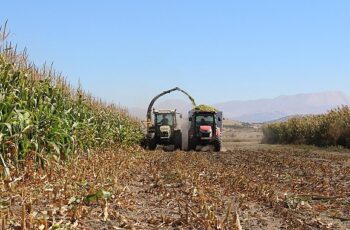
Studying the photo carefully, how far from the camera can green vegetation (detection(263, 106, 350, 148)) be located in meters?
24.9

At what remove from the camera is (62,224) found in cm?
414

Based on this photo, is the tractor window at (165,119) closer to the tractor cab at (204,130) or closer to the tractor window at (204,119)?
the tractor cab at (204,130)

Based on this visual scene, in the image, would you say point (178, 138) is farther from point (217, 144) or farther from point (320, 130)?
point (320, 130)

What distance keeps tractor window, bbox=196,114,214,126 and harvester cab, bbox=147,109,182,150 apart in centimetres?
103

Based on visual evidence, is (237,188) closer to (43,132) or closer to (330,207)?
(330,207)

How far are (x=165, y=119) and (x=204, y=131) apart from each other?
2304 millimetres

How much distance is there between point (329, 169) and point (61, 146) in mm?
7086

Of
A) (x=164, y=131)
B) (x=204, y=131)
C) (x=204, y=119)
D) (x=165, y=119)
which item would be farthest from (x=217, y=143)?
(x=165, y=119)

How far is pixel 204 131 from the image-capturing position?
22.6 m

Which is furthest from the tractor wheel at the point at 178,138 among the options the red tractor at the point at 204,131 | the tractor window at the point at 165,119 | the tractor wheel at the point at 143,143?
the tractor wheel at the point at 143,143

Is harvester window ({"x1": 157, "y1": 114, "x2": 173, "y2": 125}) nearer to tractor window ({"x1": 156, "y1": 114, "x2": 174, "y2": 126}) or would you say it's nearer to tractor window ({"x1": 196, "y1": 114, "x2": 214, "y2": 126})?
tractor window ({"x1": 156, "y1": 114, "x2": 174, "y2": 126})

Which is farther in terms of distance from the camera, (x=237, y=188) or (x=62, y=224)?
(x=237, y=188)

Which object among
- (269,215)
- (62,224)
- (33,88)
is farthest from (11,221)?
(33,88)

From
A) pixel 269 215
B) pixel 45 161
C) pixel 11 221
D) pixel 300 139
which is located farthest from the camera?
pixel 300 139
